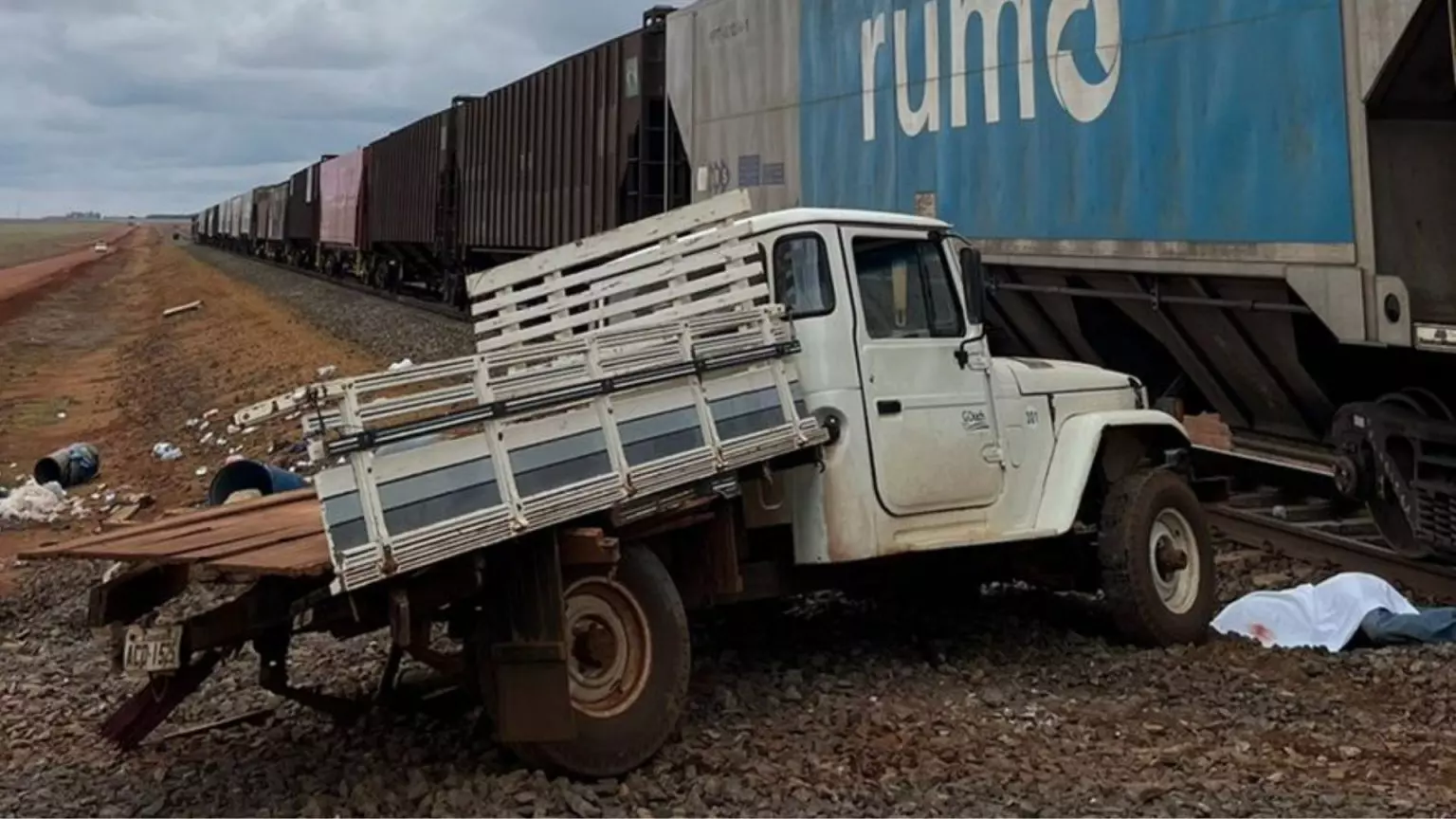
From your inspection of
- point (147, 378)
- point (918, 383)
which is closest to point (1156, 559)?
point (918, 383)

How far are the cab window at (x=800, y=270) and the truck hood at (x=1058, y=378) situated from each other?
1226mm

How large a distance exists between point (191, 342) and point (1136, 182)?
26777 mm

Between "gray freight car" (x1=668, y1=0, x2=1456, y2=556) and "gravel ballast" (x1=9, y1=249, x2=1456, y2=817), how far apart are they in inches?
75.1

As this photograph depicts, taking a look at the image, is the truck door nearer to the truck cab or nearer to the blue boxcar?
the truck cab

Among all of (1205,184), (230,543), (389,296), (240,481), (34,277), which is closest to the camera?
(230,543)

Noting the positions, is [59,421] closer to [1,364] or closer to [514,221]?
[514,221]

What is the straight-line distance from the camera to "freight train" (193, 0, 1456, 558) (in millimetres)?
7660

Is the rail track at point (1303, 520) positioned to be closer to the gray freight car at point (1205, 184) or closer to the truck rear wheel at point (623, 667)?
the gray freight car at point (1205, 184)

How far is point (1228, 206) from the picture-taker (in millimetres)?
8539

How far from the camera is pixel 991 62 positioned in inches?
414

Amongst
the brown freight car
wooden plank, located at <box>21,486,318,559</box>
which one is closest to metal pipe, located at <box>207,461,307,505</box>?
wooden plank, located at <box>21,486,318,559</box>

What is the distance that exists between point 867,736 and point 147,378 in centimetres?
2289

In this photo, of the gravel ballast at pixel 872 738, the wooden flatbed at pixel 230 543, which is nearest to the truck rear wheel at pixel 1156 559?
the gravel ballast at pixel 872 738

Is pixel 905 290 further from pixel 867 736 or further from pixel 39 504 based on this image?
pixel 39 504
